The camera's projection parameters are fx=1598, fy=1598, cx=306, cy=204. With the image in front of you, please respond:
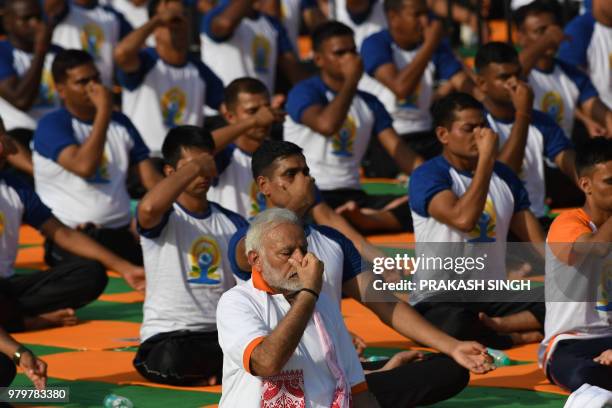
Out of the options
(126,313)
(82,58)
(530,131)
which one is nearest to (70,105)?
(82,58)

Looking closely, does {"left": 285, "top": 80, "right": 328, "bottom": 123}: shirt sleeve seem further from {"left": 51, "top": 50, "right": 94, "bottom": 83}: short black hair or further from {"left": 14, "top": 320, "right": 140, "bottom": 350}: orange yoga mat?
{"left": 14, "top": 320, "right": 140, "bottom": 350}: orange yoga mat

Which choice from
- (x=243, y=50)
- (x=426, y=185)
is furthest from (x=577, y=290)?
(x=243, y=50)

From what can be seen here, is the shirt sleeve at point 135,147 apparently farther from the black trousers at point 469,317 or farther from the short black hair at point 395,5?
the black trousers at point 469,317

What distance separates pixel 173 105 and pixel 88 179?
1.78 m

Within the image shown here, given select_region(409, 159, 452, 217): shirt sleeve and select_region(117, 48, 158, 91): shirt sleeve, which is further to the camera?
select_region(117, 48, 158, 91): shirt sleeve

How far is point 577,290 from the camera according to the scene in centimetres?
702

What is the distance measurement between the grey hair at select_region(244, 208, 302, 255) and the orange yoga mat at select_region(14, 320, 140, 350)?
2.73m

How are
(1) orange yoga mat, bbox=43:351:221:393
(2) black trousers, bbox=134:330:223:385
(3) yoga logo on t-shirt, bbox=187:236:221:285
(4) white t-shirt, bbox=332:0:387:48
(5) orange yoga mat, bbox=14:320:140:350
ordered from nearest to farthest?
(2) black trousers, bbox=134:330:223:385 → (1) orange yoga mat, bbox=43:351:221:393 → (3) yoga logo on t-shirt, bbox=187:236:221:285 → (5) orange yoga mat, bbox=14:320:140:350 → (4) white t-shirt, bbox=332:0:387:48

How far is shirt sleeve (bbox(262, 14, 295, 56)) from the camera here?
507 inches

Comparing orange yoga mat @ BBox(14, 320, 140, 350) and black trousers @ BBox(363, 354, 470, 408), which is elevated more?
black trousers @ BBox(363, 354, 470, 408)

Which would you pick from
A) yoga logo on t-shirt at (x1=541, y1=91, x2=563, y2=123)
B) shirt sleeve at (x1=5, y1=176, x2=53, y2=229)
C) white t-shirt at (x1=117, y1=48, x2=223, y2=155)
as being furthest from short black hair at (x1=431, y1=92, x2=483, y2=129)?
white t-shirt at (x1=117, y1=48, x2=223, y2=155)

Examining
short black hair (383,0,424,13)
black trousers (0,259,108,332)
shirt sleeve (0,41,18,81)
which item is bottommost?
black trousers (0,259,108,332)

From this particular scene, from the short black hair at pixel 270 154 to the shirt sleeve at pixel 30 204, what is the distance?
2.18 meters

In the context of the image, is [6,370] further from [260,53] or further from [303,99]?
[260,53]
